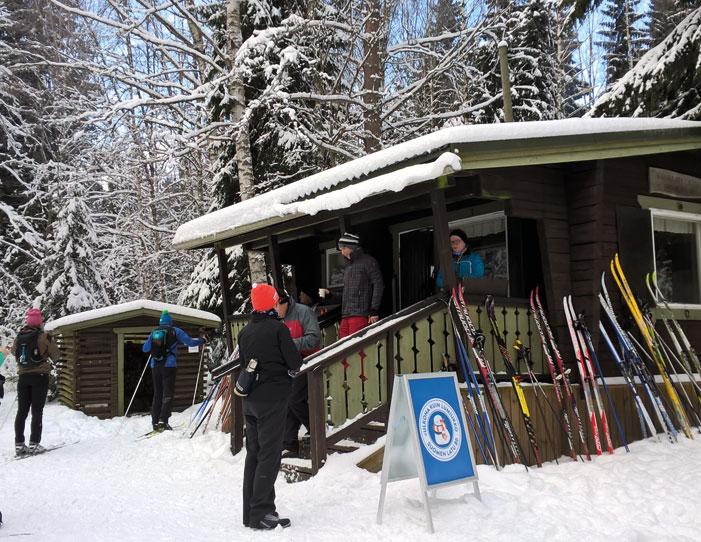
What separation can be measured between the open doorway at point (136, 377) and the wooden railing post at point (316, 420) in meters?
9.84

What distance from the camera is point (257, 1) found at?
14250 mm

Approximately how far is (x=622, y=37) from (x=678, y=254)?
2786cm

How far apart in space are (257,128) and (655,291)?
9.60 meters

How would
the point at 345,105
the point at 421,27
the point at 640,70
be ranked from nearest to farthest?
the point at 640,70
the point at 345,105
the point at 421,27

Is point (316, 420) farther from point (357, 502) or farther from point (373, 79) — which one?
point (373, 79)

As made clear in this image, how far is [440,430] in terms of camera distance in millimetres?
5035

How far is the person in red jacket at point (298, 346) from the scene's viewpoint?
21.2ft

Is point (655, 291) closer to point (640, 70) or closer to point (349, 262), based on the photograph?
point (349, 262)

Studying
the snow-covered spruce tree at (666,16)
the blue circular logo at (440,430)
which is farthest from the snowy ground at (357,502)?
the snow-covered spruce tree at (666,16)

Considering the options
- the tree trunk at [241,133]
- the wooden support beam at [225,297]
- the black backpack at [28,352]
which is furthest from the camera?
the tree trunk at [241,133]

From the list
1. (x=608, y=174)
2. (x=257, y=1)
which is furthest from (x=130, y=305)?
(x=608, y=174)

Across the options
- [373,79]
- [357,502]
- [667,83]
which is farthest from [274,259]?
[667,83]

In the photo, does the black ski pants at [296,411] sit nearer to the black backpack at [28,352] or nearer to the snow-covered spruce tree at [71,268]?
the black backpack at [28,352]

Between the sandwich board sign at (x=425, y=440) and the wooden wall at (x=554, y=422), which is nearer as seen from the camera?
the sandwich board sign at (x=425, y=440)
